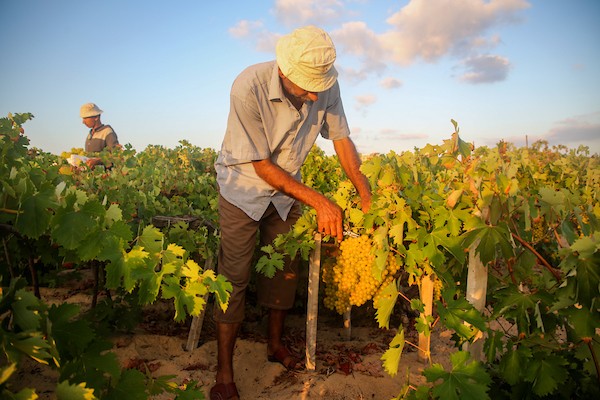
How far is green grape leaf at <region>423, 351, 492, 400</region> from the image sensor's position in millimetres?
1915

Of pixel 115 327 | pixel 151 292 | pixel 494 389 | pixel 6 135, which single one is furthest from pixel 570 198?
pixel 6 135

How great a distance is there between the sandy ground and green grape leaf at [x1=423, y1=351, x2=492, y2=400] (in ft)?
3.63

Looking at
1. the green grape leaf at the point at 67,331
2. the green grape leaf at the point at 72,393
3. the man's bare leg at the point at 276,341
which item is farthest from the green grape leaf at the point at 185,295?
the man's bare leg at the point at 276,341

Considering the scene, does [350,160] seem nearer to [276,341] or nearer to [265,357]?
[276,341]

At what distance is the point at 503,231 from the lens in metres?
2.14

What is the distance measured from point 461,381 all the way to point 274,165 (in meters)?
2.03

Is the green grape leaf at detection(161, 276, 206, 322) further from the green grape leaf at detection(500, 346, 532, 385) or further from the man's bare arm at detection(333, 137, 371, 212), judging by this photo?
the man's bare arm at detection(333, 137, 371, 212)

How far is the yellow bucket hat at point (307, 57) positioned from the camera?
3.11 metres

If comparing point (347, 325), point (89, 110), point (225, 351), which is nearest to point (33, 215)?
point (225, 351)

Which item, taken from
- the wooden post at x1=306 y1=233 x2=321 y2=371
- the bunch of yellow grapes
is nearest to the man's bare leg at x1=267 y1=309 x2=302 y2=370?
the wooden post at x1=306 y1=233 x2=321 y2=371

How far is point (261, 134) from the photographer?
11.5ft

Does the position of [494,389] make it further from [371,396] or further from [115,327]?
[115,327]

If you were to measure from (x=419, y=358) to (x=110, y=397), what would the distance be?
3.06 metres

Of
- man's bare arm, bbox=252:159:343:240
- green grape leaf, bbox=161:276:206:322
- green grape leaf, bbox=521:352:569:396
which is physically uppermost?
man's bare arm, bbox=252:159:343:240
